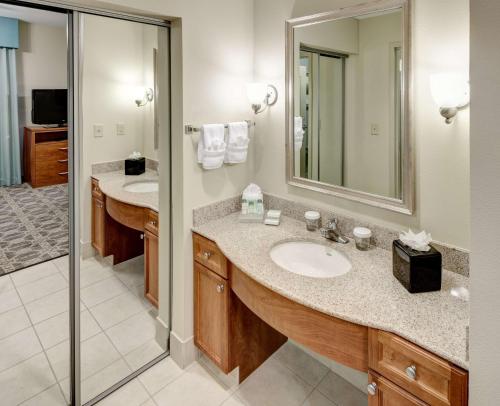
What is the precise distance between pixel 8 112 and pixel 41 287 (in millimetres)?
820

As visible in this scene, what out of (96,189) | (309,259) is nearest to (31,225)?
(96,189)

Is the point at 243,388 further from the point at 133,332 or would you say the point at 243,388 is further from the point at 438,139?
the point at 438,139

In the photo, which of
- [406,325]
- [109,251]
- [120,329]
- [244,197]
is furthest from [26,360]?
[406,325]

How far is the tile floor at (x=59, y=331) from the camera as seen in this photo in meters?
1.61

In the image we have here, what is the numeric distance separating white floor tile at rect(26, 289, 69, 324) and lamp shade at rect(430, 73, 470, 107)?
6.14 feet

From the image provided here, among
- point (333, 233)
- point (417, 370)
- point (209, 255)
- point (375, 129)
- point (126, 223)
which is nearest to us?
point (417, 370)

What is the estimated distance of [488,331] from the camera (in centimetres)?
84

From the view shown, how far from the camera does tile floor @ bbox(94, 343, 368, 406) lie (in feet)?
5.91

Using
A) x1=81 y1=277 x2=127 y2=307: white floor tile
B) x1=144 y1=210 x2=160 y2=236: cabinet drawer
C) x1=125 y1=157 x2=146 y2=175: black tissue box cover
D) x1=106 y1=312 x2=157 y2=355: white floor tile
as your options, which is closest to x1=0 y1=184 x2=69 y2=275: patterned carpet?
x1=81 y1=277 x2=127 y2=307: white floor tile

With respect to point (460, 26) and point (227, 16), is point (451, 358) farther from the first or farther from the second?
point (227, 16)

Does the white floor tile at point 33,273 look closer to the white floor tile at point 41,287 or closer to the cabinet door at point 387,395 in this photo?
the white floor tile at point 41,287

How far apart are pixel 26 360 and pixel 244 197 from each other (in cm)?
139

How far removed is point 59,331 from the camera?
171cm

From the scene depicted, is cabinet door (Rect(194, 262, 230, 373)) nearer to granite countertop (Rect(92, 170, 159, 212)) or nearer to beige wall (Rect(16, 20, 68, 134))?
granite countertop (Rect(92, 170, 159, 212))
